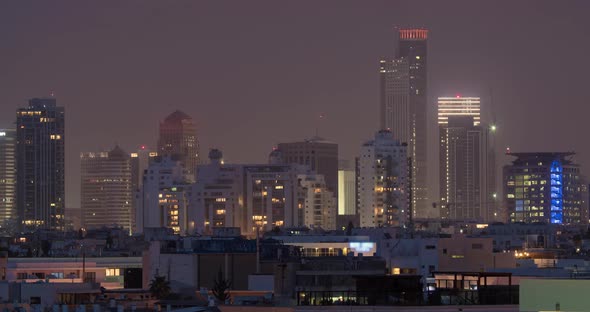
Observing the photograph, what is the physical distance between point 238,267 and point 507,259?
12593 mm

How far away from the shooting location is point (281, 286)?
6719cm

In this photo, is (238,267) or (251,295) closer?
(251,295)

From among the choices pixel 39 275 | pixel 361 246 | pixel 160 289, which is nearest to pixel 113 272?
pixel 39 275

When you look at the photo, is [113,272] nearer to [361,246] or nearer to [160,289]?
[160,289]

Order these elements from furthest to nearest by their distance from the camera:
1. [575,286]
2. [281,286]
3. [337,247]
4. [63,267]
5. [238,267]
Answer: [337,247], [63,267], [238,267], [281,286], [575,286]

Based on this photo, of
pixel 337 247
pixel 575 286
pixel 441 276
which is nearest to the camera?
pixel 575 286

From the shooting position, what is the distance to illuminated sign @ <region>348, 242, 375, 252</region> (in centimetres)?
12044

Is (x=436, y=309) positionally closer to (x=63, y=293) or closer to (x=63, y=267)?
(x=63, y=293)

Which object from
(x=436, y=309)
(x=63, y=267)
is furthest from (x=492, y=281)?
(x=63, y=267)

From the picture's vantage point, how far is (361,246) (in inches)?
4840

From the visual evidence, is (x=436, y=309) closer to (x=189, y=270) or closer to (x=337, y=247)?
(x=189, y=270)

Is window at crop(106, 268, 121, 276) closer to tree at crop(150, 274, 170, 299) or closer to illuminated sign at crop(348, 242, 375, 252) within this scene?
tree at crop(150, 274, 170, 299)

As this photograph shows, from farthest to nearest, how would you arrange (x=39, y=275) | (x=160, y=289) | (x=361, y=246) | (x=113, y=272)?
(x=361, y=246) < (x=113, y=272) < (x=39, y=275) < (x=160, y=289)

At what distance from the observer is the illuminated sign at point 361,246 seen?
12044 centimetres
